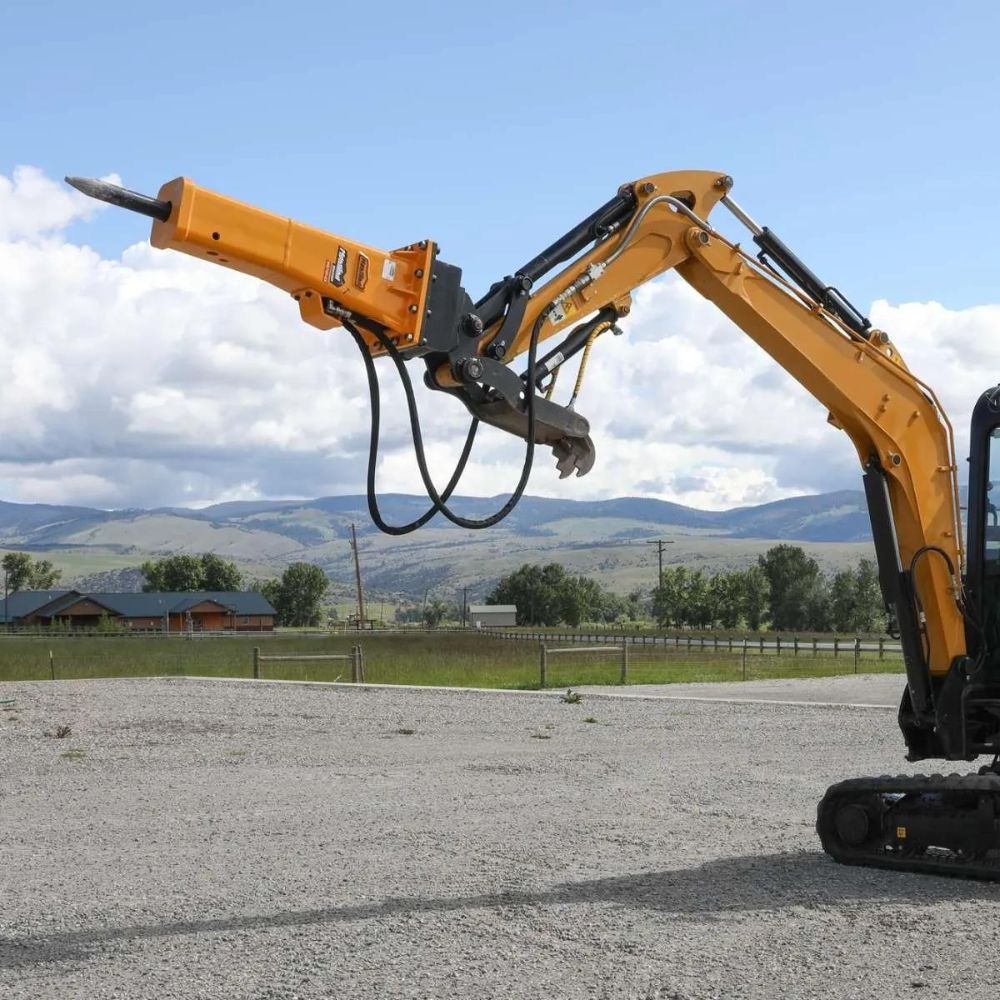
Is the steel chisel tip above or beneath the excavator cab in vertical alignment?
above

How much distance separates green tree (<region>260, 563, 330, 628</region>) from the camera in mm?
153500

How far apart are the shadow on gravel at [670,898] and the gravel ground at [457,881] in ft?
0.10

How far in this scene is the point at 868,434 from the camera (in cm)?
980

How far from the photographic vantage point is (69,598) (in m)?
117

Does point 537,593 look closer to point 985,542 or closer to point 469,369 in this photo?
point 985,542

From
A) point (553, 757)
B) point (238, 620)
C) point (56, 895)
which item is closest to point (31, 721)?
point (553, 757)

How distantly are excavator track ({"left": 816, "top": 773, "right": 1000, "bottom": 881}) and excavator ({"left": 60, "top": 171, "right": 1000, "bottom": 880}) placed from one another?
0.01 m

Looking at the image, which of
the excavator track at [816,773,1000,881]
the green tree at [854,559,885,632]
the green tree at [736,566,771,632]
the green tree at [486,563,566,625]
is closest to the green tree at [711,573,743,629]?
the green tree at [736,566,771,632]

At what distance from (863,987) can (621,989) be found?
1.28 meters

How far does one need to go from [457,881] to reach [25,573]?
6830 inches

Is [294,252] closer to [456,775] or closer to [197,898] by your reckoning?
[197,898]

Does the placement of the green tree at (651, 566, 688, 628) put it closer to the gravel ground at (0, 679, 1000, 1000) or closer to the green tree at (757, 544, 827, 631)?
the green tree at (757, 544, 827, 631)

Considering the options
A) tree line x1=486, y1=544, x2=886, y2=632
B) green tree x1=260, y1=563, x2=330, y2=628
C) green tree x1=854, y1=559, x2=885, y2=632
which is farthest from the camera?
green tree x1=260, y1=563, x2=330, y2=628

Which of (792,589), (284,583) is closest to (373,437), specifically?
(792,589)
